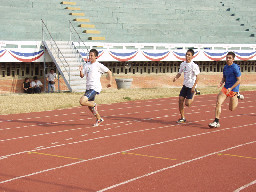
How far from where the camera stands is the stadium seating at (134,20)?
28797 mm

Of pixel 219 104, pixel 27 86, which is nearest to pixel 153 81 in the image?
pixel 27 86

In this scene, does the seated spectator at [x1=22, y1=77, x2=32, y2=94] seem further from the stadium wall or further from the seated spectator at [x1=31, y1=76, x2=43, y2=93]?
the stadium wall

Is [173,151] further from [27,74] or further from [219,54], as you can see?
[219,54]

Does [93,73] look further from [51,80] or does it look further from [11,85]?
[11,85]

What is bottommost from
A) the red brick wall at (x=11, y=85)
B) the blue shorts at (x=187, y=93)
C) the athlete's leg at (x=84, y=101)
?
the red brick wall at (x=11, y=85)

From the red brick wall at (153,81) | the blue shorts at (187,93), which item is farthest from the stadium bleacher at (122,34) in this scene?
the blue shorts at (187,93)

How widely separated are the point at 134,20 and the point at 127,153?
27284mm

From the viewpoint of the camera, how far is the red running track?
6.06 m

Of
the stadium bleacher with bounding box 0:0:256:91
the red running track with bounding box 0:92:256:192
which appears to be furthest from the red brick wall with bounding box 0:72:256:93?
the red running track with bounding box 0:92:256:192

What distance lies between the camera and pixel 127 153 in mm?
8031

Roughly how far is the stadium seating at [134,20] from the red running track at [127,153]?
1577 centimetres

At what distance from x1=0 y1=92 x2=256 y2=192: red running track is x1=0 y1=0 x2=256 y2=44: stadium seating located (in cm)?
1577

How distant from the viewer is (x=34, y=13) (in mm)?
30562

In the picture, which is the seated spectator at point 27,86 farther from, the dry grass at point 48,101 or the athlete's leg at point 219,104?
the athlete's leg at point 219,104
